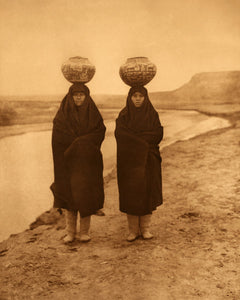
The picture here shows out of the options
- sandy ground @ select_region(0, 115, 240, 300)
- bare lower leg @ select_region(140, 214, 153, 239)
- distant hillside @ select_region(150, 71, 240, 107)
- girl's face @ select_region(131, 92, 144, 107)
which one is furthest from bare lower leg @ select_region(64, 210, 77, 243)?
distant hillside @ select_region(150, 71, 240, 107)

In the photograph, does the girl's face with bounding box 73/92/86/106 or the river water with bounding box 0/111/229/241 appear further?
the river water with bounding box 0/111/229/241

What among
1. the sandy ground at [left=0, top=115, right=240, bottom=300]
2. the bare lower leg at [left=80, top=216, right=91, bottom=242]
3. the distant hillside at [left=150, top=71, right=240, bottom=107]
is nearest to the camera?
the sandy ground at [left=0, top=115, right=240, bottom=300]

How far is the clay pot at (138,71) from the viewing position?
4.09m

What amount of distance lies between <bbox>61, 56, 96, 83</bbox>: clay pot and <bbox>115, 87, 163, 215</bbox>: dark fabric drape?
51 centimetres

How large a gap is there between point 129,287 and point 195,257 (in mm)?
839

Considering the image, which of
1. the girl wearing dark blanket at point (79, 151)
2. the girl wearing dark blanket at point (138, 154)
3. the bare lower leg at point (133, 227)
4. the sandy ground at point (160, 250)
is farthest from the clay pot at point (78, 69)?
the sandy ground at point (160, 250)

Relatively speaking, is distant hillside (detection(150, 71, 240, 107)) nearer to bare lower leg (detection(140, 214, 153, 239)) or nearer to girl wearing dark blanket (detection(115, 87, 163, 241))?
girl wearing dark blanket (detection(115, 87, 163, 241))

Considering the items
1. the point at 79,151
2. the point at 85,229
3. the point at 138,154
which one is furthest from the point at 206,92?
the point at 85,229

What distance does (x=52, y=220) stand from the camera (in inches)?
199

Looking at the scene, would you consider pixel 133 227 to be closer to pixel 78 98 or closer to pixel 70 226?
pixel 70 226

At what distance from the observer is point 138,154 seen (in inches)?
165

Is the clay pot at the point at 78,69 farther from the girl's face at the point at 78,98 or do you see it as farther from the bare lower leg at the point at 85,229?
the bare lower leg at the point at 85,229

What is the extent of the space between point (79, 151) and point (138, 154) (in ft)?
2.05

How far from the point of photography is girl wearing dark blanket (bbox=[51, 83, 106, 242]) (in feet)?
13.6
